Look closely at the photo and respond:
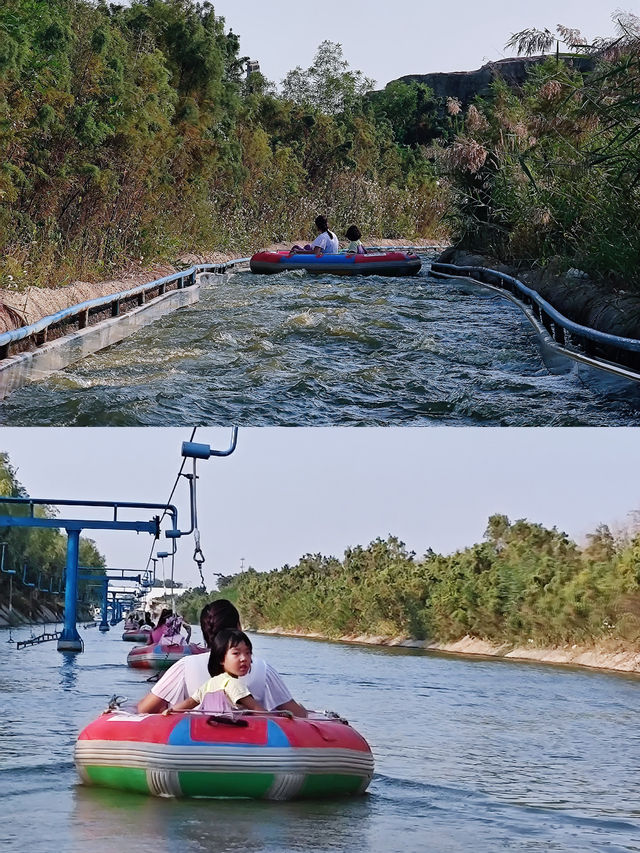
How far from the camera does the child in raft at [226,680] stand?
620cm

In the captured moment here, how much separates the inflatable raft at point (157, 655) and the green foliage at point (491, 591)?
9.48 m

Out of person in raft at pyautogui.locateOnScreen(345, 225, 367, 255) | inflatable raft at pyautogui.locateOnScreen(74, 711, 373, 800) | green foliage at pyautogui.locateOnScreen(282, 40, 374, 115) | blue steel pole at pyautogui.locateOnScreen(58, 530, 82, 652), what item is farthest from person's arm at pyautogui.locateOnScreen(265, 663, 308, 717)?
green foliage at pyautogui.locateOnScreen(282, 40, 374, 115)

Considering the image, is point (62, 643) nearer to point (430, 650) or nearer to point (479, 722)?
point (479, 722)

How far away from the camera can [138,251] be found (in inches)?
866

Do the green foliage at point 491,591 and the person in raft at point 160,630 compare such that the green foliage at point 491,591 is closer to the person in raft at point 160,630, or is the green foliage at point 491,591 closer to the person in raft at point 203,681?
the person in raft at point 160,630

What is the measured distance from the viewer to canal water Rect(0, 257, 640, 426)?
10.1 meters

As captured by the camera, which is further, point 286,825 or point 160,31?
point 160,31

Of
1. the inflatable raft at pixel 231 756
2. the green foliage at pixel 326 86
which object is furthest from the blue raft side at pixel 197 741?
the green foliage at pixel 326 86

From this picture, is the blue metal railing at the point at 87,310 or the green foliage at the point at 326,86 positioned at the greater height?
the green foliage at the point at 326,86

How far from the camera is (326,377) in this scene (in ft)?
37.9

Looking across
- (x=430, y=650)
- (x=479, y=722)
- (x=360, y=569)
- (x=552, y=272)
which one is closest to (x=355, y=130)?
(x=360, y=569)

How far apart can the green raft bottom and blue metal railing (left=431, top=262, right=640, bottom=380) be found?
13.1 feet

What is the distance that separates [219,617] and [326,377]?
5.41 m

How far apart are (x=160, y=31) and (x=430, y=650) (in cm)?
1655
